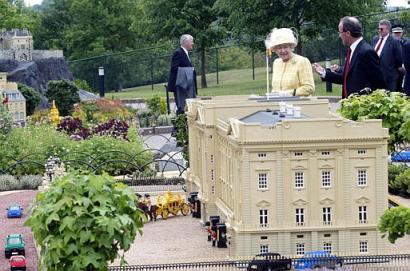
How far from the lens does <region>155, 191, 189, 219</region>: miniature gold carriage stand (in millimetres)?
33625

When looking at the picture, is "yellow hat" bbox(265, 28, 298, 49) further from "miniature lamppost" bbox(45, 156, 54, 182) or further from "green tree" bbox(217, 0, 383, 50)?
"green tree" bbox(217, 0, 383, 50)

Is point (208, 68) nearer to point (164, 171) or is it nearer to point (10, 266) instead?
point (164, 171)

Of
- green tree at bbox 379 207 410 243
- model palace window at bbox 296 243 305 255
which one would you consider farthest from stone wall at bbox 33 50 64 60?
green tree at bbox 379 207 410 243

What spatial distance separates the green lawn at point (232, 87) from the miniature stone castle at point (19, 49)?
3.86 m

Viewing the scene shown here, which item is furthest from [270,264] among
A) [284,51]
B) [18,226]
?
[18,226]

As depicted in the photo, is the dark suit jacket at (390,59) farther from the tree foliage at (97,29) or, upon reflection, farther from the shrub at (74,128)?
the tree foliage at (97,29)

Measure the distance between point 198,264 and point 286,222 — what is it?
6.13ft

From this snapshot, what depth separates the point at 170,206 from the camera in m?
33.8

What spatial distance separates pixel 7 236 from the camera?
30672 mm

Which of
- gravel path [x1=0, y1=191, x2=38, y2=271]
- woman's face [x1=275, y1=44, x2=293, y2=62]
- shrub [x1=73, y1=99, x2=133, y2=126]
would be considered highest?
woman's face [x1=275, y1=44, x2=293, y2=62]

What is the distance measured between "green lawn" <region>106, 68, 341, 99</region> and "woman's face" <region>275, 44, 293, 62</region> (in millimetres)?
26305

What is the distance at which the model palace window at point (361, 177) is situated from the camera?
28.1 m

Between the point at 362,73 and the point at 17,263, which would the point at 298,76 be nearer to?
the point at 362,73

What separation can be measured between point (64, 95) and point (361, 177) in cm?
3471
